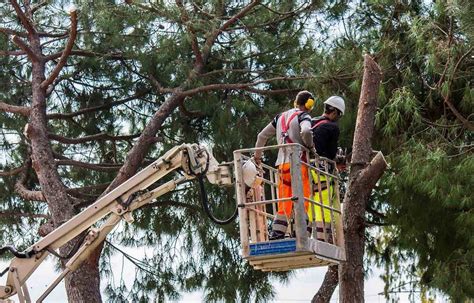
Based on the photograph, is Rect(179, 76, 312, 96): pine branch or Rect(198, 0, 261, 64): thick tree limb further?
Rect(179, 76, 312, 96): pine branch

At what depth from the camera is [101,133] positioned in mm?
14680

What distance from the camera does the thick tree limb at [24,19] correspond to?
44.5 ft

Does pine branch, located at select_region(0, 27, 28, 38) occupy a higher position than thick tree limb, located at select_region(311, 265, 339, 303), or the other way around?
pine branch, located at select_region(0, 27, 28, 38)

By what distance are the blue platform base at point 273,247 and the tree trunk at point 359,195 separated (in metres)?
2.28

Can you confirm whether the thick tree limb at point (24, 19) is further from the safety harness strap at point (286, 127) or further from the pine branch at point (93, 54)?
the safety harness strap at point (286, 127)

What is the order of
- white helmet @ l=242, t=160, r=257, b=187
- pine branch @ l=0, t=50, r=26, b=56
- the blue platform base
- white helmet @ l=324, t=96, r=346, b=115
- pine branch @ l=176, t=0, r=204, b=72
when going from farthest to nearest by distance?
pine branch @ l=0, t=50, r=26, b=56, pine branch @ l=176, t=0, r=204, b=72, white helmet @ l=324, t=96, r=346, b=115, white helmet @ l=242, t=160, r=257, b=187, the blue platform base

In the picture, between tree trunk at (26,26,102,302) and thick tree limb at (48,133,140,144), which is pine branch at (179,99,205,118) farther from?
tree trunk at (26,26,102,302)

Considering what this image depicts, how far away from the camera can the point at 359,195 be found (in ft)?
31.6

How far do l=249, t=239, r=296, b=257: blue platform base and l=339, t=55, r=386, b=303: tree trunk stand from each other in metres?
2.28

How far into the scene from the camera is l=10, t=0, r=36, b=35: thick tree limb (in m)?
13.6

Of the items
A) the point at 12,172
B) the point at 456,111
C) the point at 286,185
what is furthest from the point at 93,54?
the point at 286,185

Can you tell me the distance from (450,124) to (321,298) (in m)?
2.98

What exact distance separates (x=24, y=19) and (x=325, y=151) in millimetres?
6650

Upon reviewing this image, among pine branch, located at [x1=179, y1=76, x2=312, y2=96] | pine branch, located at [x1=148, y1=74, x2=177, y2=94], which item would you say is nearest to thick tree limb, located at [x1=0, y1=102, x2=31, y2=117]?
pine branch, located at [x1=148, y1=74, x2=177, y2=94]
